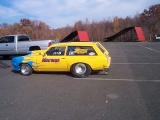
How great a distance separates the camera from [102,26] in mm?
66062

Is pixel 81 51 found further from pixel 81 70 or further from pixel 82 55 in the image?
pixel 81 70

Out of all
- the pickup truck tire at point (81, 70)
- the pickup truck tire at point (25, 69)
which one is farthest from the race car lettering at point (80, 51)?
the pickup truck tire at point (25, 69)

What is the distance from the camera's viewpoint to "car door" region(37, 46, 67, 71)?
709 cm

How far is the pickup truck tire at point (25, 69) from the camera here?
755 cm

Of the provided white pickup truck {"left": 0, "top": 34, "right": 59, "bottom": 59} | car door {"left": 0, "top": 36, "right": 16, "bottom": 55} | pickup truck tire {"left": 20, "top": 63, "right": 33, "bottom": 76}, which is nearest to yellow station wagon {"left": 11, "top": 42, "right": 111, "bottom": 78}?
pickup truck tire {"left": 20, "top": 63, "right": 33, "bottom": 76}

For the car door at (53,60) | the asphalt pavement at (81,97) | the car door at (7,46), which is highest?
the car door at (7,46)

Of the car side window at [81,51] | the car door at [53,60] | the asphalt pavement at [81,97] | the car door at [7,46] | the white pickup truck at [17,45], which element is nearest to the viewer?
the asphalt pavement at [81,97]

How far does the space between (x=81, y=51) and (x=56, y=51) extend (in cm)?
107

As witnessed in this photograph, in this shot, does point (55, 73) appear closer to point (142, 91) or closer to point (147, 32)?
point (142, 91)

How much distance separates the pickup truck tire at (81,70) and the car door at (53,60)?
0.42 meters

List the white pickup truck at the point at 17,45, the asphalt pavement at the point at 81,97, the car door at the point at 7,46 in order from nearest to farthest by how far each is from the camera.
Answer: the asphalt pavement at the point at 81,97
the white pickup truck at the point at 17,45
the car door at the point at 7,46

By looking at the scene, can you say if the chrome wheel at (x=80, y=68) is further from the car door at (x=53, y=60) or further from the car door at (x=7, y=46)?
the car door at (x=7, y=46)

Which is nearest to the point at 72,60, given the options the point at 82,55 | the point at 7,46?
the point at 82,55

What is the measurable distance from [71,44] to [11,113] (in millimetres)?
3972
